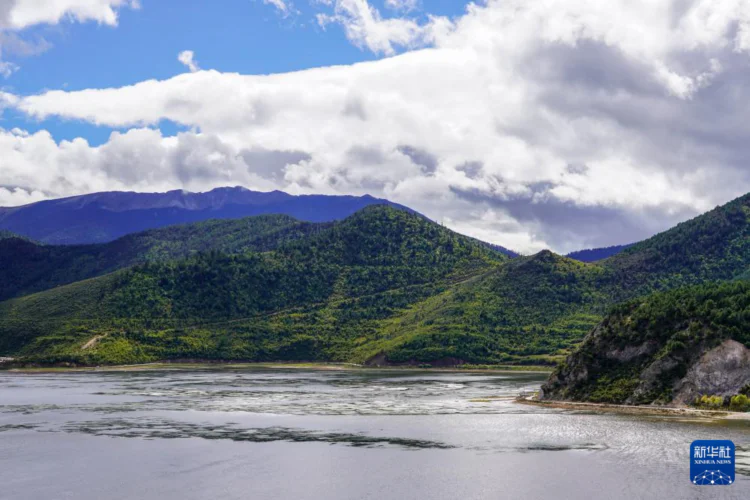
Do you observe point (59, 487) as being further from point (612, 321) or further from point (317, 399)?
point (612, 321)

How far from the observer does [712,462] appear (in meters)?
83.6

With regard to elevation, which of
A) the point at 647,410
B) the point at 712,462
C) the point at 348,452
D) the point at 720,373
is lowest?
the point at 348,452

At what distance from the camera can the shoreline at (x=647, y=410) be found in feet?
377

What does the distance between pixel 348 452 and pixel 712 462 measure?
41.7 metres

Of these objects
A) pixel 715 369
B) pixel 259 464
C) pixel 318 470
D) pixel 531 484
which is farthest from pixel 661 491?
pixel 715 369

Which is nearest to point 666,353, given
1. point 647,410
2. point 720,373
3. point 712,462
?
point 720,373

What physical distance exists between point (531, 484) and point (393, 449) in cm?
2595

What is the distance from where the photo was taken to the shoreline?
4525 inches

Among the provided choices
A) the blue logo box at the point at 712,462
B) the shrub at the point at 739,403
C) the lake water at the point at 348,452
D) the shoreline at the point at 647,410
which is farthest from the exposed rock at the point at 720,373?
the blue logo box at the point at 712,462

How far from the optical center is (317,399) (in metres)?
169

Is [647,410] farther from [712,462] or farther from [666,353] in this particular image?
[712,462]

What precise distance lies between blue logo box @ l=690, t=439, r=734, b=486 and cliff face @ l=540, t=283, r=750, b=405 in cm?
3129

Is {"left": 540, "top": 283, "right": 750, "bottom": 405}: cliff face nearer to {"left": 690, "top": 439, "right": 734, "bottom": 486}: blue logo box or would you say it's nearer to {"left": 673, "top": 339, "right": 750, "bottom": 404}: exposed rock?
{"left": 673, "top": 339, "right": 750, "bottom": 404}: exposed rock

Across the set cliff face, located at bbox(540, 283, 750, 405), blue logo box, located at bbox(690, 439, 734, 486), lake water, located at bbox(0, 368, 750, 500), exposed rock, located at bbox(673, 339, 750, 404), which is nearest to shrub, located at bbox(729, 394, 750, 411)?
cliff face, located at bbox(540, 283, 750, 405)
